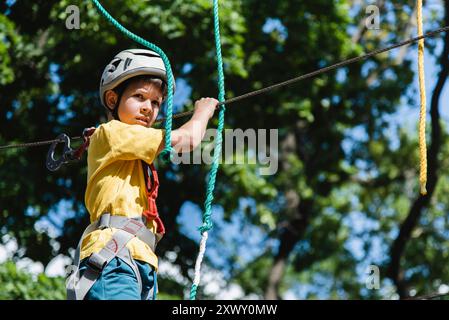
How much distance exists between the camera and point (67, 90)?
10734 mm

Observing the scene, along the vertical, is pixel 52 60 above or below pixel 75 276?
above

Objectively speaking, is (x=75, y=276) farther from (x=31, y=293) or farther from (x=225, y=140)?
(x=225, y=140)

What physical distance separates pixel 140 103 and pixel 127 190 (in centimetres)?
48

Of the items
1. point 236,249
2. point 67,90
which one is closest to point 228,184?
point 67,90

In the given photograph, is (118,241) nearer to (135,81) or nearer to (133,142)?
(133,142)

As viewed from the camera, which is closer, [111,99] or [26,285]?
[111,99]

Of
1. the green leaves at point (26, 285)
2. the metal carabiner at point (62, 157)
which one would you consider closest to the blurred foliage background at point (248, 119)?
the green leaves at point (26, 285)

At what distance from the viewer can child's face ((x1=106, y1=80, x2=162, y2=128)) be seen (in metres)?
3.87

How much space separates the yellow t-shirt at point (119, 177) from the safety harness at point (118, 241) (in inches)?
1.0

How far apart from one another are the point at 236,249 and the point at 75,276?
1438cm

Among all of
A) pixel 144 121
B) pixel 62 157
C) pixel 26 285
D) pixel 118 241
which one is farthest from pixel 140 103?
pixel 26 285

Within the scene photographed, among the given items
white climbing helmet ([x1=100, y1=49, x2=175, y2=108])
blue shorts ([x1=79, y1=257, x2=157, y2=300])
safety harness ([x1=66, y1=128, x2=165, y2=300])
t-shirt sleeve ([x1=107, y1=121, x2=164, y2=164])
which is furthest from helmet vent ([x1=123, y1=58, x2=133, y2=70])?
blue shorts ([x1=79, y1=257, x2=157, y2=300])

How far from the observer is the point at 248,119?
11.9m

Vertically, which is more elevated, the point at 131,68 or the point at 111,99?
the point at 131,68
